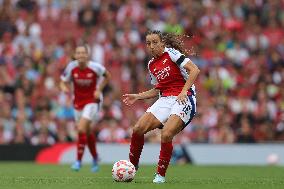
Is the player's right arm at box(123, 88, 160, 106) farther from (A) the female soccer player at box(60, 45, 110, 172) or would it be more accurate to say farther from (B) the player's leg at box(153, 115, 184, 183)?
(A) the female soccer player at box(60, 45, 110, 172)

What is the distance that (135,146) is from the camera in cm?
1252

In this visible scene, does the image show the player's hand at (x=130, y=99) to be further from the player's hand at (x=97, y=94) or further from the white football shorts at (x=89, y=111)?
the white football shorts at (x=89, y=111)

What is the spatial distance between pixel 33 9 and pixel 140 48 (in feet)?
12.2

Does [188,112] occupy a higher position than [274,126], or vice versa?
[188,112]

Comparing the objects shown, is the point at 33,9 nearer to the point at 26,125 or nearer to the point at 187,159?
the point at 26,125

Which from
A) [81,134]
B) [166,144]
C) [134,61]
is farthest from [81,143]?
[134,61]

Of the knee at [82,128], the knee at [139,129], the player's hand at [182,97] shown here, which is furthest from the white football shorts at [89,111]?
the player's hand at [182,97]

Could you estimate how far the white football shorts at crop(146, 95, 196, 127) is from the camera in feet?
39.5

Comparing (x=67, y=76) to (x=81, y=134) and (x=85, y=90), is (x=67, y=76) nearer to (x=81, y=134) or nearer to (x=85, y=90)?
(x=85, y=90)

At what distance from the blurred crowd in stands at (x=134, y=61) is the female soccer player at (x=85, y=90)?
4.57 m

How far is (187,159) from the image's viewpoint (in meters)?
22.1

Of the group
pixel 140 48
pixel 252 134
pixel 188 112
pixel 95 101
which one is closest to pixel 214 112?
pixel 252 134

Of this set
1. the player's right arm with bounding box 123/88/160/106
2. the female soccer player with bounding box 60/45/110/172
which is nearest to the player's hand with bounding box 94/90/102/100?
the female soccer player with bounding box 60/45/110/172

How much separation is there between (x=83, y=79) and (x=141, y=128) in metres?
5.15
